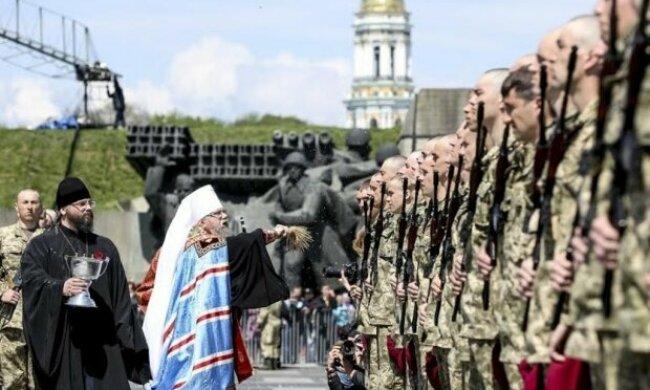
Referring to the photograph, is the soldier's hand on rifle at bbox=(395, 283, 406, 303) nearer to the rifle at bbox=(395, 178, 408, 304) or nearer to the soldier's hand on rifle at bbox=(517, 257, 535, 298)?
the rifle at bbox=(395, 178, 408, 304)

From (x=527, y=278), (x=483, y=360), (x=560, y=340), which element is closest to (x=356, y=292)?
(x=483, y=360)

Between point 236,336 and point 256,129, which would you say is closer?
point 236,336

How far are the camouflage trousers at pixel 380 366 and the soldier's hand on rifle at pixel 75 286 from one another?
3039 mm

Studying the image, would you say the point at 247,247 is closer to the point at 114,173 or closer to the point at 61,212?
the point at 61,212

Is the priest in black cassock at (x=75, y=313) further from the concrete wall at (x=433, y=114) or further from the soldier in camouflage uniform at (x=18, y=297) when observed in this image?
the concrete wall at (x=433, y=114)

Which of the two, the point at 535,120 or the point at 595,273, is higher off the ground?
the point at 535,120

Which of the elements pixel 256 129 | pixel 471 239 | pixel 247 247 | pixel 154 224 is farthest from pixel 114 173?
pixel 471 239

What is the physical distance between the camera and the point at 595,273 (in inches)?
311

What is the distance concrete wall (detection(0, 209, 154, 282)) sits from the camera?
46.1 metres

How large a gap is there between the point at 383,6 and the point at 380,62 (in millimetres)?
4866

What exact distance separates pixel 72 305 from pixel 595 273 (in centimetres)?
756

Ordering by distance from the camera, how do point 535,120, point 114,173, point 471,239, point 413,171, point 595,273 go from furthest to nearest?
point 114,173 < point 413,171 < point 471,239 < point 535,120 < point 595,273

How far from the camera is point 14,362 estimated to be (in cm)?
1827

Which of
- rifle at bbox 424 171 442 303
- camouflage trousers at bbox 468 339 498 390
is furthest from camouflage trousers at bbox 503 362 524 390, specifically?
rifle at bbox 424 171 442 303
